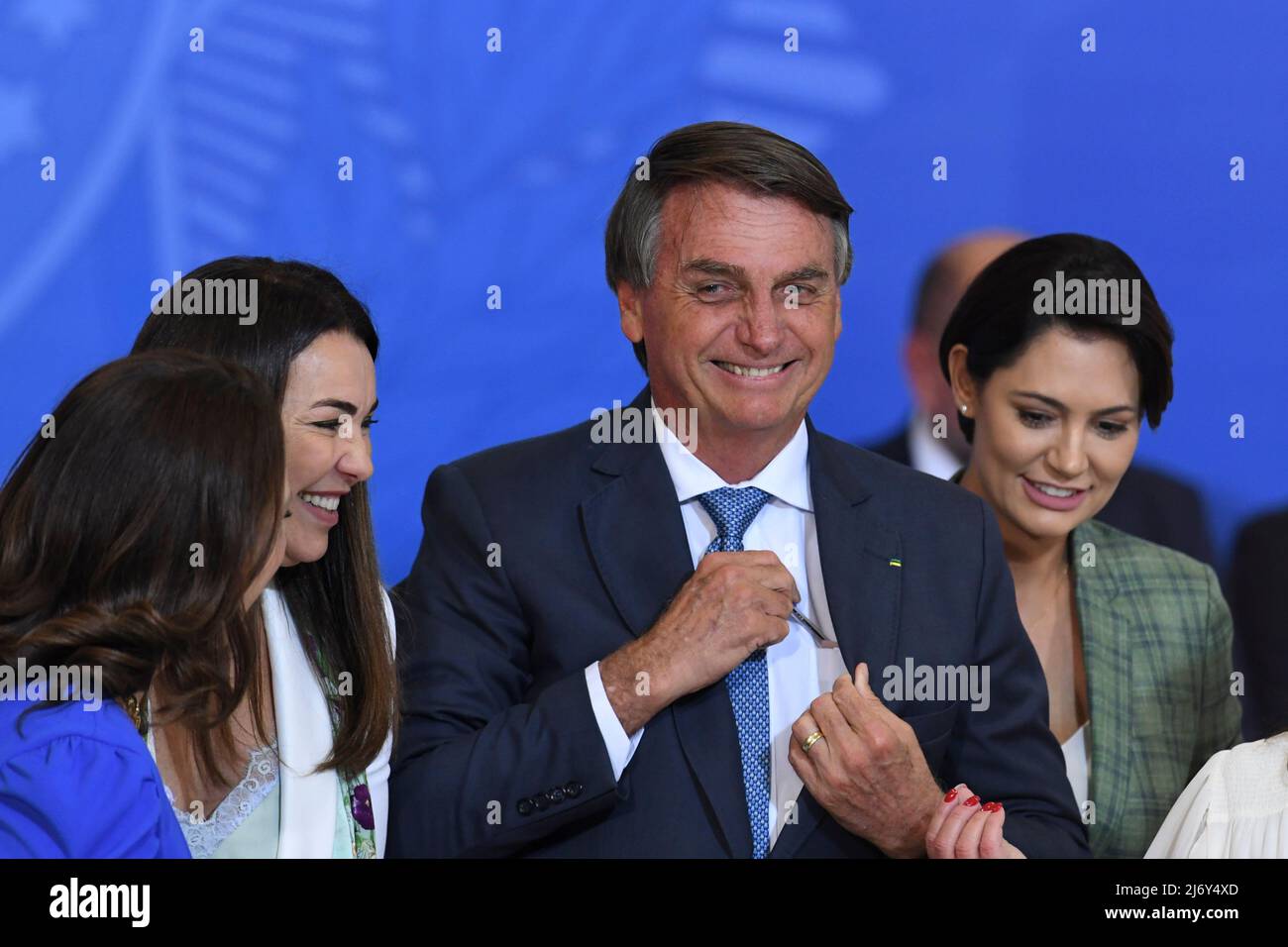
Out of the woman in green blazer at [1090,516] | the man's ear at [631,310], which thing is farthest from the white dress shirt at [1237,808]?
the man's ear at [631,310]

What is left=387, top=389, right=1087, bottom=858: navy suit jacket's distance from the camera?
7.98ft

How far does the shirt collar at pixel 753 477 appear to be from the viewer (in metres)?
2.64

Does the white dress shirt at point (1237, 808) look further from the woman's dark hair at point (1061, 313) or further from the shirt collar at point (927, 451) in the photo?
the shirt collar at point (927, 451)

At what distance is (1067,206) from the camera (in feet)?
11.7

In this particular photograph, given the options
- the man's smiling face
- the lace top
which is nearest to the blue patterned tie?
the man's smiling face

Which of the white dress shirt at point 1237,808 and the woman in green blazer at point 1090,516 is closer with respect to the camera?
the white dress shirt at point 1237,808

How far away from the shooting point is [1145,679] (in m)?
3.08

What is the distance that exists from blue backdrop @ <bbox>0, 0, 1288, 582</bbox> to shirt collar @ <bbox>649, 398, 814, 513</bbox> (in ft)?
2.95

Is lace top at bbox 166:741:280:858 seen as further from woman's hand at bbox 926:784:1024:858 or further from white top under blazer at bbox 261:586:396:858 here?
woman's hand at bbox 926:784:1024:858

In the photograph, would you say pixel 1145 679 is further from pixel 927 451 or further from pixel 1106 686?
pixel 927 451

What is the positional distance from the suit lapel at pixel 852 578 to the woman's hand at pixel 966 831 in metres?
0.18

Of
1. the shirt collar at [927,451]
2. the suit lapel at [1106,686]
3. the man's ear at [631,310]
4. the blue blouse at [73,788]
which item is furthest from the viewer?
the shirt collar at [927,451]
